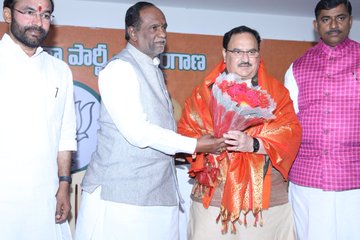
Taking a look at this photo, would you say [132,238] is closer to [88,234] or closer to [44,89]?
[88,234]

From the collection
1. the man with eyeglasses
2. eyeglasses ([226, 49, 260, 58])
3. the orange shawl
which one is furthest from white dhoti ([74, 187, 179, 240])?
eyeglasses ([226, 49, 260, 58])

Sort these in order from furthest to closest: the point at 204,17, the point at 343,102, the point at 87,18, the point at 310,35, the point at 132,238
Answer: the point at 310,35
the point at 204,17
the point at 87,18
the point at 343,102
the point at 132,238

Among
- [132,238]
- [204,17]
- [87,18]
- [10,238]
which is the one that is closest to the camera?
[10,238]

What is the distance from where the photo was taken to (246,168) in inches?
116

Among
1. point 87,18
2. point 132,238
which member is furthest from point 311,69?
point 87,18

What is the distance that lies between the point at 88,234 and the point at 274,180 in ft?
4.03

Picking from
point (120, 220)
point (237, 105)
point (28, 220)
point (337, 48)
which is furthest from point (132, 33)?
point (337, 48)

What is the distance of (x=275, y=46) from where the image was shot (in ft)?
18.3

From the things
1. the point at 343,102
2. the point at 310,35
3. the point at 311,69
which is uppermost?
the point at 310,35

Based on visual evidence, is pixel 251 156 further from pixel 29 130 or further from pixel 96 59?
pixel 96 59

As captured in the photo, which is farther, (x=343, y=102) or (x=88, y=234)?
(x=343, y=102)

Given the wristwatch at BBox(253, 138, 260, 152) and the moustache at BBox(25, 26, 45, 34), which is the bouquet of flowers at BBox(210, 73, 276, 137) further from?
the moustache at BBox(25, 26, 45, 34)

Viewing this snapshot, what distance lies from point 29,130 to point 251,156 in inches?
53.5

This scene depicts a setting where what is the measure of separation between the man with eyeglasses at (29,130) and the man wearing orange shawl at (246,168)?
884 millimetres
